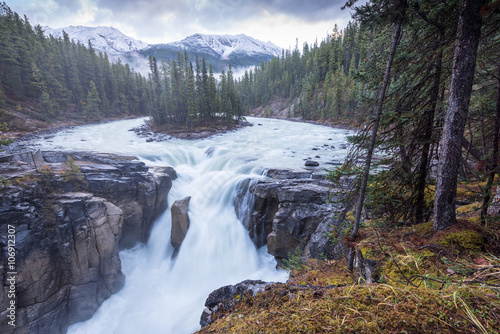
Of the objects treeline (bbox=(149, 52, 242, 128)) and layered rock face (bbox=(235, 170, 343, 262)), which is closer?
layered rock face (bbox=(235, 170, 343, 262))

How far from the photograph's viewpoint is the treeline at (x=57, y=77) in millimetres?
38062

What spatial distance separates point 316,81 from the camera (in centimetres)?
7856

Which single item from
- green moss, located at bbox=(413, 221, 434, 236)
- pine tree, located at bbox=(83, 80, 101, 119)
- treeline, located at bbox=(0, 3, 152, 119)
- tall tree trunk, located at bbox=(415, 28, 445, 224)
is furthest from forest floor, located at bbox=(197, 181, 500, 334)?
pine tree, located at bbox=(83, 80, 101, 119)

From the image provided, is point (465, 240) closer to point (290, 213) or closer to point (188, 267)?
point (290, 213)

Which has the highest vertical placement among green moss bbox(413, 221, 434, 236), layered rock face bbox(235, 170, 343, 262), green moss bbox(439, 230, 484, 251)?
green moss bbox(439, 230, 484, 251)

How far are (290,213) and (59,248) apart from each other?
1188 centimetres

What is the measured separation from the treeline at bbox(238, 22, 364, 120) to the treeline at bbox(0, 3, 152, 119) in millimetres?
55237

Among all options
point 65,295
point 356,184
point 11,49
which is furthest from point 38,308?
point 11,49

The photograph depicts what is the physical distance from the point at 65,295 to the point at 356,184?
14.3 meters

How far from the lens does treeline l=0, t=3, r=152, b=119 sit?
38062mm

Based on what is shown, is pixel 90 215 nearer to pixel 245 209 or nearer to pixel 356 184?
pixel 245 209

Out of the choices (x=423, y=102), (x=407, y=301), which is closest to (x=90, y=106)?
(x=423, y=102)

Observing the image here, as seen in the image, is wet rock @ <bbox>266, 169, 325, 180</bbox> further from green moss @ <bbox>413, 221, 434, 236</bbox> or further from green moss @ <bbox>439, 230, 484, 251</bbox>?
green moss @ <bbox>439, 230, 484, 251</bbox>

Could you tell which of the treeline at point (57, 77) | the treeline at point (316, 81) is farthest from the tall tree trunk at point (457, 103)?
the treeline at point (57, 77)
